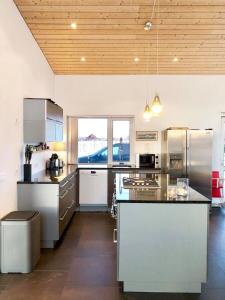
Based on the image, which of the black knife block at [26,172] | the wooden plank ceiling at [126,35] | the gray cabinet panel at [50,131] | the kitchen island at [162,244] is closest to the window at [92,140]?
the wooden plank ceiling at [126,35]

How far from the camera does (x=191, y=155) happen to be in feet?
20.1

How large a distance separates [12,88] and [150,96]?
358cm

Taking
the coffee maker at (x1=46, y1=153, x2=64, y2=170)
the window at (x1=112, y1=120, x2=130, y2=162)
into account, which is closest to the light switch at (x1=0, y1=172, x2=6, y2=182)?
the coffee maker at (x1=46, y1=153, x2=64, y2=170)

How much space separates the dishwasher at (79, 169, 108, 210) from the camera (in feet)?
21.1

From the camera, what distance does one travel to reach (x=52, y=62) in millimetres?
6207

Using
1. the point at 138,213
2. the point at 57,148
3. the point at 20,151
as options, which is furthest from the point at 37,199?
the point at 57,148

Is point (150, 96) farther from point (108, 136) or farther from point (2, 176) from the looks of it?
point (2, 176)

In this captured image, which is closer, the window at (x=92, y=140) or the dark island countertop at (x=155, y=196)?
the dark island countertop at (x=155, y=196)

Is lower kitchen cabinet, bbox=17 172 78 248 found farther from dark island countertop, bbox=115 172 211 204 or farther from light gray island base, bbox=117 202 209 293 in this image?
light gray island base, bbox=117 202 209 293

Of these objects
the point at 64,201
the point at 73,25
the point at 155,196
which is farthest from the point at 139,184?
the point at 73,25

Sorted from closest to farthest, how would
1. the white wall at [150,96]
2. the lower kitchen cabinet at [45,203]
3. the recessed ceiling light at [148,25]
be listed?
the lower kitchen cabinet at [45,203], the recessed ceiling light at [148,25], the white wall at [150,96]

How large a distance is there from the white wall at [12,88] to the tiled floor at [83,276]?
0.90 meters

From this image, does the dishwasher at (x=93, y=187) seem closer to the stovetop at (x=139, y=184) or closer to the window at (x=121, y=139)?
the window at (x=121, y=139)

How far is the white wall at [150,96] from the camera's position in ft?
22.2
